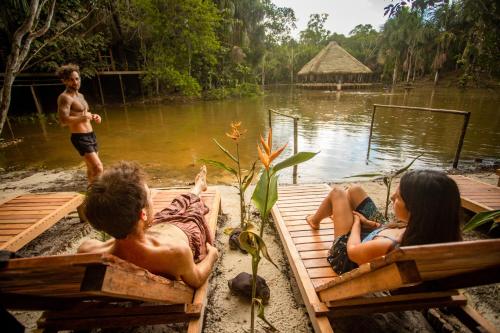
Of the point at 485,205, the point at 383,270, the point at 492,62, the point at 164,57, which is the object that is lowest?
the point at 485,205

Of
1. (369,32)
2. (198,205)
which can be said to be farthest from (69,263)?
(369,32)

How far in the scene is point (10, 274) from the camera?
106 centimetres

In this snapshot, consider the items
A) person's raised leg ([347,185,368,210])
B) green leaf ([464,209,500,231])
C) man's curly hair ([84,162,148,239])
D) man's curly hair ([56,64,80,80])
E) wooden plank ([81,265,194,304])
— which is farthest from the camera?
man's curly hair ([56,64,80,80])

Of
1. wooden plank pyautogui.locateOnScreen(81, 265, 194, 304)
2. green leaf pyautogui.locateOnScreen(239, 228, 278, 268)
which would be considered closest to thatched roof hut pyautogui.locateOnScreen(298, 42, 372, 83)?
green leaf pyautogui.locateOnScreen(239, 228, 278, 268)

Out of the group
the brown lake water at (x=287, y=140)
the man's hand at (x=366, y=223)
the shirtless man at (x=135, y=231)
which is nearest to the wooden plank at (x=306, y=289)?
the man's hand at (x=366, y=223)

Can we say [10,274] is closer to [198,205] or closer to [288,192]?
[198,205]

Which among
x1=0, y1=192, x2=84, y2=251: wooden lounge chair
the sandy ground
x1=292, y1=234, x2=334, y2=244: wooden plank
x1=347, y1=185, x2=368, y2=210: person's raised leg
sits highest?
x1=347, y1=185, x2=368, y2=210: person's raised leg

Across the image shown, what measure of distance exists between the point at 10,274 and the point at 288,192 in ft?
9.39

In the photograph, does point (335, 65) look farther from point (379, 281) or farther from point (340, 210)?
point (379, 281)

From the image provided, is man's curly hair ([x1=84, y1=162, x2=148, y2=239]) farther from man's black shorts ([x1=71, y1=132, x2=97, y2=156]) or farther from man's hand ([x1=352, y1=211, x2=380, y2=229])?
man's black shorts ([x1=71, y1=132, x2=97, y2=156])

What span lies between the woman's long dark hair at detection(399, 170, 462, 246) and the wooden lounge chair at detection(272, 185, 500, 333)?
18 centimetres

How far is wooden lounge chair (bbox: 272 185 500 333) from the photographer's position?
3.23ft

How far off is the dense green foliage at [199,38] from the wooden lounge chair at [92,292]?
4793mm

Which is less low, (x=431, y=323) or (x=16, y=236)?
(x=16, y=236)
